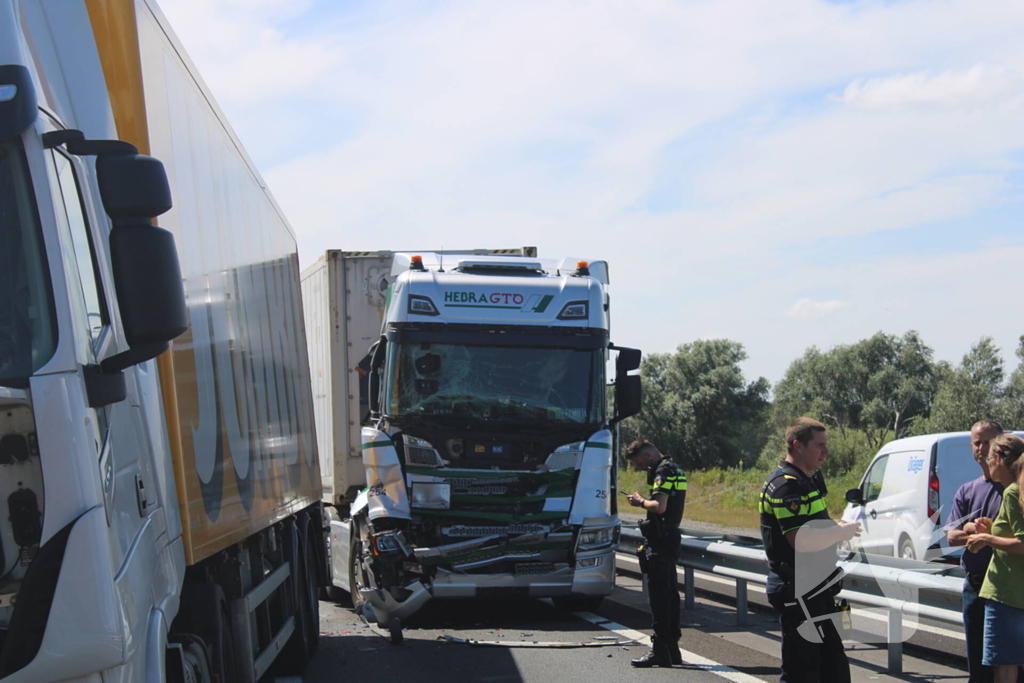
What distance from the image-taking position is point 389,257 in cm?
1288

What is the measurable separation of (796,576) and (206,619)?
3.05 m

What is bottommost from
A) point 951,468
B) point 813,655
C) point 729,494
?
point 729,494

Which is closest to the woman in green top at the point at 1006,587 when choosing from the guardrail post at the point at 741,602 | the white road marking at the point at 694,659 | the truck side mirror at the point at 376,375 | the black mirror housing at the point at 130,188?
the white road marking at the point at 694,659

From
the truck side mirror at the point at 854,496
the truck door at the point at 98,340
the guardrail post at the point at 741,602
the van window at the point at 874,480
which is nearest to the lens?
the truck door at the point at 98,340

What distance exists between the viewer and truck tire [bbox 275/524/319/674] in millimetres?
8234

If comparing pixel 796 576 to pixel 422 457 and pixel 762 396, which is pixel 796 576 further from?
pixel 762 396

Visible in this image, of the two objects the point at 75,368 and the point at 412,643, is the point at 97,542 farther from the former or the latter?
the point at 412,643

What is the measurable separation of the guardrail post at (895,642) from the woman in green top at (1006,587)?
166 centimetres

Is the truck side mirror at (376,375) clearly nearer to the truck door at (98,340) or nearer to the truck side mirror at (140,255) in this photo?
the truck door at (98,340)

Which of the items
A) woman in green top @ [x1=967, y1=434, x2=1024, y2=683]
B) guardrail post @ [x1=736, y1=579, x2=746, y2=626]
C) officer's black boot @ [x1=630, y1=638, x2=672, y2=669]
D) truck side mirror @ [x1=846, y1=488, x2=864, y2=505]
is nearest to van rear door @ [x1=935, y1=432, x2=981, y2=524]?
truck side mirror @ [x1=846, y1=488, x2=864, y2=505]

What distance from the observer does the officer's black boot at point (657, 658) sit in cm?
823

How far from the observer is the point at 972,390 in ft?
202

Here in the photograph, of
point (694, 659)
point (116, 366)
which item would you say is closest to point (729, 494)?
point (694, 659)

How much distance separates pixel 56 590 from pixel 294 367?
608 cm
